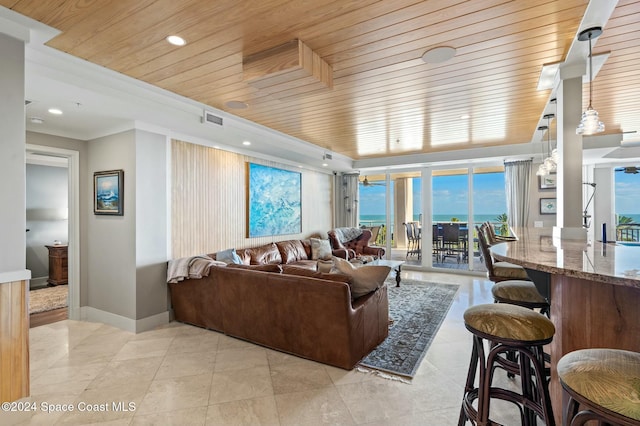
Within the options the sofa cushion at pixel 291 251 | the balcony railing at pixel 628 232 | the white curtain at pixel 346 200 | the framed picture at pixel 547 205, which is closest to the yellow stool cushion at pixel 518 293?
the sofa cushion at pixel 291 251

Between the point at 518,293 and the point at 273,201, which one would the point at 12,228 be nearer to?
the point at 518,293

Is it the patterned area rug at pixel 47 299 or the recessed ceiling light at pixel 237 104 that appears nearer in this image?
the recessed ceiling light at pixel 237 104

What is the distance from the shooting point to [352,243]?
280 inches

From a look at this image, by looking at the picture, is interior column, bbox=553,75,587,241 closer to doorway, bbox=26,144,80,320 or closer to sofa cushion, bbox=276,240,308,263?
sofa cushion, bbox=276,240,308,263

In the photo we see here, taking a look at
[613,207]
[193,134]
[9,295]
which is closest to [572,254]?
[9,295]

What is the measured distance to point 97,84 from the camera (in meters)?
2.62

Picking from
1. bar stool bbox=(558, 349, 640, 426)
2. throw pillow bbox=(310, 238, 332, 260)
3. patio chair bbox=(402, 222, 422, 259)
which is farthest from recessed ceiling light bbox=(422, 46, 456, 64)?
patio chair bbox=(402, 222, 422, 259)

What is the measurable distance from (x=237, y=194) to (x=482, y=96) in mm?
3654

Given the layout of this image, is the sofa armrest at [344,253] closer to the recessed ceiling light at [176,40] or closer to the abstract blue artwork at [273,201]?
the abstract blue artwork at [273,201]

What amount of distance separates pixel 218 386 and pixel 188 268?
5.31 ft

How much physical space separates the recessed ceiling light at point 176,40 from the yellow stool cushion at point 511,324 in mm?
2560

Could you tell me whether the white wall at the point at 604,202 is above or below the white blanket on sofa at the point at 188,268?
above

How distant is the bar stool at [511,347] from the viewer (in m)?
1.40

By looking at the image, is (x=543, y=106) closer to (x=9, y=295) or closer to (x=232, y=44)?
(x=232, y=44)
